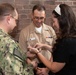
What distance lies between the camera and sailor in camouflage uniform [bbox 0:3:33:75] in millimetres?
1756

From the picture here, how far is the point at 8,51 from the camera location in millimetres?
1762

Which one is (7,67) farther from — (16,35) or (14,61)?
(16,35)

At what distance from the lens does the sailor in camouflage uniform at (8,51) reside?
5.76 feet

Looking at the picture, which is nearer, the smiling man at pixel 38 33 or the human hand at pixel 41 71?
the human hand at pixel 41 71

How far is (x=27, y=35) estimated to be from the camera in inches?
122

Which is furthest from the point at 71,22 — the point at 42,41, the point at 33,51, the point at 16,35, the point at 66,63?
the point at 16,35

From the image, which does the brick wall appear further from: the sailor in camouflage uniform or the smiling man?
the sailor in camouflage uniform

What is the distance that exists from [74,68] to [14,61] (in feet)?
1.86

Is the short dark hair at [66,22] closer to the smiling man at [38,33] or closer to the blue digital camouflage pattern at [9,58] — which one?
the blue digital camouflage pattern at [9,58]

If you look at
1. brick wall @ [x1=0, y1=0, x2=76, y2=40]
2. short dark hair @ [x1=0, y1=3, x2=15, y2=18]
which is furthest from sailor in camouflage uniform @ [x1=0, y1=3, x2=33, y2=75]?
brick wall @ [x1=0, y1=0, x2=76, y2=40]

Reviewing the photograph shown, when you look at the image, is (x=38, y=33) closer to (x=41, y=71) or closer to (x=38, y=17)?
(x=38, y=17)

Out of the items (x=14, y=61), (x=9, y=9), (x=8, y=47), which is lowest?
(x=14, y=61)

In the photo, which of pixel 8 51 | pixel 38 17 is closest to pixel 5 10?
pixel 8 51

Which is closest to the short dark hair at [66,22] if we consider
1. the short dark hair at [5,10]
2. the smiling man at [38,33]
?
the short dark hair at [5,10]
